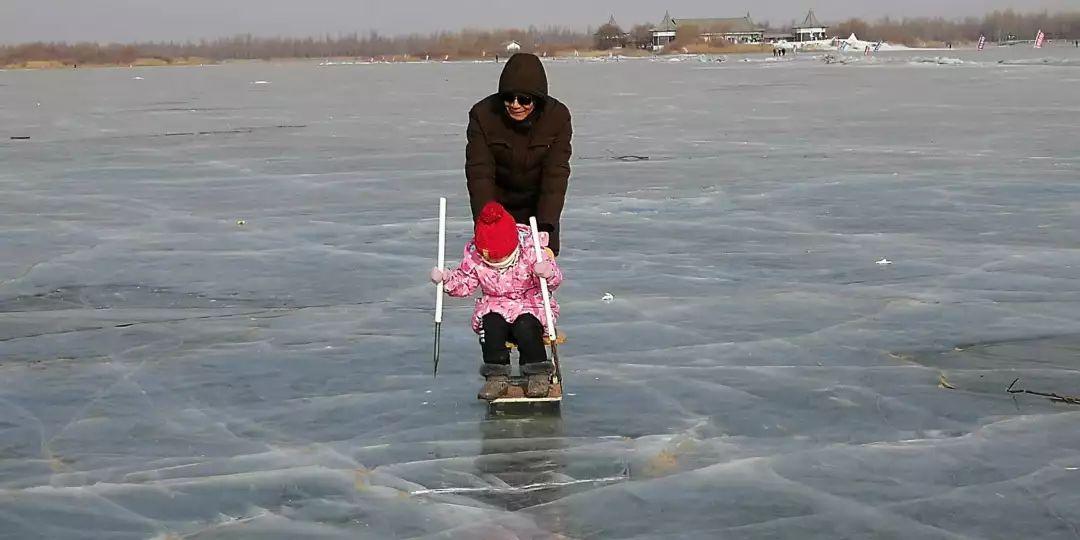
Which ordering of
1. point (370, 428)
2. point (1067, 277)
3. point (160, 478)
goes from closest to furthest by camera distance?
point (160, 478)
point (370, 428)
point (1067, 277)

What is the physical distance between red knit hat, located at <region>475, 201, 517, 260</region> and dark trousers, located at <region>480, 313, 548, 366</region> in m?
0.37

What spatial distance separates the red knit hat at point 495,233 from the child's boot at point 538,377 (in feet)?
1.88

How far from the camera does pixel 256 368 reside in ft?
23.8

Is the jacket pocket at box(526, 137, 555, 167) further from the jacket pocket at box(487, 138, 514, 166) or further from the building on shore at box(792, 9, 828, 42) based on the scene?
the building on shore at box(792, 9, 828, 42)

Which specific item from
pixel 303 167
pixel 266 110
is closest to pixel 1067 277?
pixel 303 167

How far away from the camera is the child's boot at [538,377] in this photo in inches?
251

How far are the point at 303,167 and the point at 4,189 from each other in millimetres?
4041

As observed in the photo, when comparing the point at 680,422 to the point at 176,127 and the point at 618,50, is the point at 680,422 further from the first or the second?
the point at 618,50

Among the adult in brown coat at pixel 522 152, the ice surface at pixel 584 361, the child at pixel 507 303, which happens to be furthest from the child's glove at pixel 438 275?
the ice surface at pixel 584 361

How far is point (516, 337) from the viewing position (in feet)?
21.3

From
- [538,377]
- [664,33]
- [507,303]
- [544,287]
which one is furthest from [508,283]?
[664,33]

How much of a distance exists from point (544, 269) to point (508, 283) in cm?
36

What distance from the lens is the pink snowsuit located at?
6.34 metres

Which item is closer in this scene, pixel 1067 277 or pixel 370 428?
pixel 370 428
